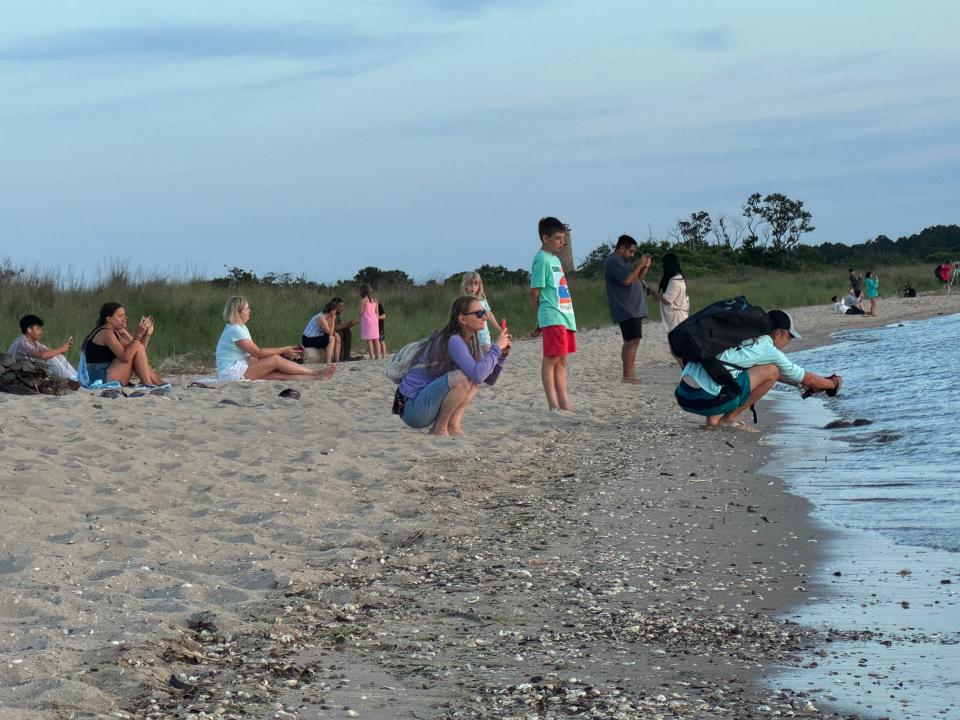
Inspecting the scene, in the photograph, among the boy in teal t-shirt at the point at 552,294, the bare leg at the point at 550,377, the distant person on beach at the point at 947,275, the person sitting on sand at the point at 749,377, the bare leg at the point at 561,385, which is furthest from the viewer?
the distant person on beach at the point at 947,275

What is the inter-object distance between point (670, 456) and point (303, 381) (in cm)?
562

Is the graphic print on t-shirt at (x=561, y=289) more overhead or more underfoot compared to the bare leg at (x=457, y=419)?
more overhead

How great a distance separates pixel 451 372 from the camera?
8.32 metres

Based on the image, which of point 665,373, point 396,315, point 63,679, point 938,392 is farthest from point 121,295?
point 63,679

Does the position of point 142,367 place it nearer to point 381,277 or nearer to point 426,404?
point 426,404

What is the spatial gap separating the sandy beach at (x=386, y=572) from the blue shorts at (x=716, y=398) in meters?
0.28

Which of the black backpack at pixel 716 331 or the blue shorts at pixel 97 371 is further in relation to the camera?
the blue shorts at pixel 97 371

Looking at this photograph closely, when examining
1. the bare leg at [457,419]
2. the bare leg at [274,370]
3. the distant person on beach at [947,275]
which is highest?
the distant person on beach at [947,275]

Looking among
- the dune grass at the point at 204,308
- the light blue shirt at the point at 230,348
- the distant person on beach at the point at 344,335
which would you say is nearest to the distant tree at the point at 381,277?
the dune grass at the point at 204,308

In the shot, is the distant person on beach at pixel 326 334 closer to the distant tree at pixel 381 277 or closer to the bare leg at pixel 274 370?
the bare leg at pixel 274 370

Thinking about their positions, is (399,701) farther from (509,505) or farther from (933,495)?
(933,495)

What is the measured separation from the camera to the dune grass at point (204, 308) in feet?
53.8

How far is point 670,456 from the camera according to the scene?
8078 mm

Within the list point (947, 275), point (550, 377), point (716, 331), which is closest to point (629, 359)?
point (550, 377)
